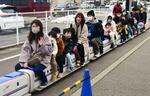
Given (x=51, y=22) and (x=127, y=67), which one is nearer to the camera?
(x=127, y=67)

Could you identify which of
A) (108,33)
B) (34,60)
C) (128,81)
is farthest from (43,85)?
(108,33)

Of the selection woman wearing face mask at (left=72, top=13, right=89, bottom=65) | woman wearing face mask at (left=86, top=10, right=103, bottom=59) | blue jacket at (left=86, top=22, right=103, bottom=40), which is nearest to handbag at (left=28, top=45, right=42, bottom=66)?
woman wearing face mask at (left=72, top=13, right=89, bottom=65)

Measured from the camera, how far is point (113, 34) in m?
15.3

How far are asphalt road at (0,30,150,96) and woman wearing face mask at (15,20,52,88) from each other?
A: 21.1 inches

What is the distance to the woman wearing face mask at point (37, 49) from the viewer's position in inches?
319

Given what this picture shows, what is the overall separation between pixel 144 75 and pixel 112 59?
289 cm

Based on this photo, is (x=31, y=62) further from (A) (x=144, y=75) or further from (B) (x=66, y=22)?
(B) (x=66, y=22)

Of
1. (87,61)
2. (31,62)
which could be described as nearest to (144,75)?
(87,61)

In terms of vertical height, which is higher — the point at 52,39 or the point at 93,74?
the point at 52,39

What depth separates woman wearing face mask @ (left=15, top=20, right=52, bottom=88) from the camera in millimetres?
8102

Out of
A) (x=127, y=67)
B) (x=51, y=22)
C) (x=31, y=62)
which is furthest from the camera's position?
(x=51, y=22)

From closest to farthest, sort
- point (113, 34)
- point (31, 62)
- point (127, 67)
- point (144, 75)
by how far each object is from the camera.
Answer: point (31, 62) → point (144, 75) → point (127, 67) → point (113, 34)

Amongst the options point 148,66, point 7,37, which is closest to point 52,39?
point 148,66

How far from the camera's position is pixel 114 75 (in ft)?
33.1
